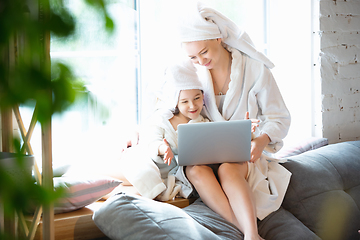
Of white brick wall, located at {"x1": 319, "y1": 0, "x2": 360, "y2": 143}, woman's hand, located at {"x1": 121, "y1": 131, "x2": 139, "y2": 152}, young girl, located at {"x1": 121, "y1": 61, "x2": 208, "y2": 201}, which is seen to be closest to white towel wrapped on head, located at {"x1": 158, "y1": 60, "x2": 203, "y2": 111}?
young girl, located at {"x1": 121, "y1": 61, "x2": 208, "y2": 201}

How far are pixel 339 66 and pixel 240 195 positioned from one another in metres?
1.59

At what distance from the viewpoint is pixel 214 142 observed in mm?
1328

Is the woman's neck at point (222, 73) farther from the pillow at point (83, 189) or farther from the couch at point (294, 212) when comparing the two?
the pillow at point (83, 189)

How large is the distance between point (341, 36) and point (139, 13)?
1502 millimetres

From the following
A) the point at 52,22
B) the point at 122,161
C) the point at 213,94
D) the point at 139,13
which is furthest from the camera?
the point at 139,13

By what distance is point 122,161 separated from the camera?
5.24 feet

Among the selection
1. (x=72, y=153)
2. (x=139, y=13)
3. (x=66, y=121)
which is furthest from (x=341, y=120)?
(x=66, y=121)

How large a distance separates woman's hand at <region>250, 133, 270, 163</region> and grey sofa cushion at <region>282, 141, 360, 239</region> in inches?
8.8

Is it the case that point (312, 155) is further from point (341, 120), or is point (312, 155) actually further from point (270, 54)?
point (270, 54)

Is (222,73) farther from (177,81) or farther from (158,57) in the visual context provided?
(158,57)

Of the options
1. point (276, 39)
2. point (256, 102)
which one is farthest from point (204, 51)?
point (276, 39)

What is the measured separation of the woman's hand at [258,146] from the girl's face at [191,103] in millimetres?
336

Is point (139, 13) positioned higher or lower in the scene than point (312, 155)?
higher

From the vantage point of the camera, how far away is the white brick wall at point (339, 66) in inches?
91.9
